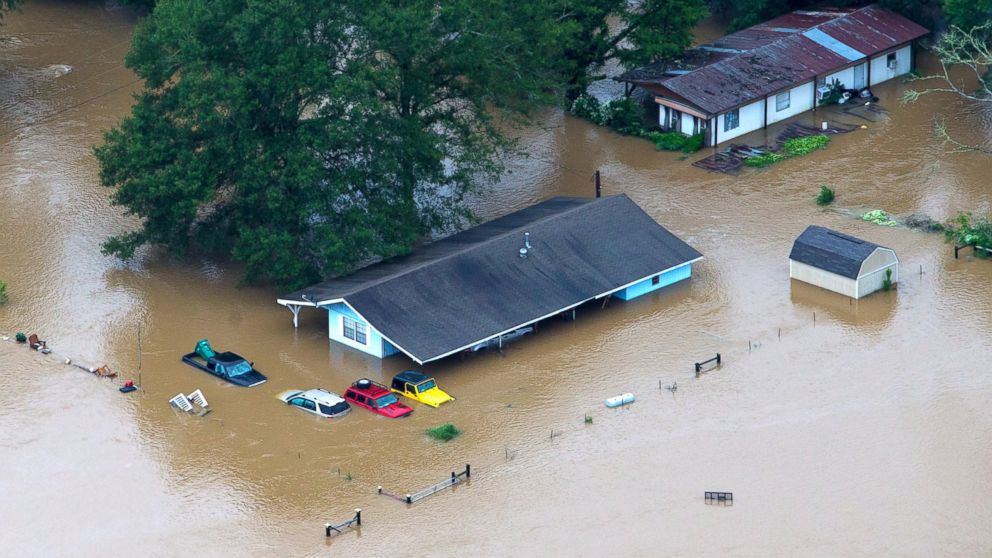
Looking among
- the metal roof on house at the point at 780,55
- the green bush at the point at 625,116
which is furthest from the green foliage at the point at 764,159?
the green bush at the point at 625,116

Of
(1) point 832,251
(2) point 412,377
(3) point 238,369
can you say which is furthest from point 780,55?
(3) point 238,369

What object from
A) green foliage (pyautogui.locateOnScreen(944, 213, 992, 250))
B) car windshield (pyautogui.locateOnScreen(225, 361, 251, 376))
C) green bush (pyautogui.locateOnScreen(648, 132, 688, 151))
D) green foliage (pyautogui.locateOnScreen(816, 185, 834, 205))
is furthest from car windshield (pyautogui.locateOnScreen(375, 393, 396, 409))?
green bush (pyautogui.locateOnScreen(648, 132, 688, 151))

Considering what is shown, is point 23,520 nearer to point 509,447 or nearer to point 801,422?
point 509,447

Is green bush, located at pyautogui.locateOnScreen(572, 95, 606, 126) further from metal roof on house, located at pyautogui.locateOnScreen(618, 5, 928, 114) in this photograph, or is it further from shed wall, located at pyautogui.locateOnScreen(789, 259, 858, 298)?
shed wall, located at pyautogui.locateOnScreen(789, 259, 858, 298)

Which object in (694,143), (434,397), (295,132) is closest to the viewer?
(434,397)

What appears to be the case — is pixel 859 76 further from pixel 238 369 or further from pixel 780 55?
pixel 238 369
